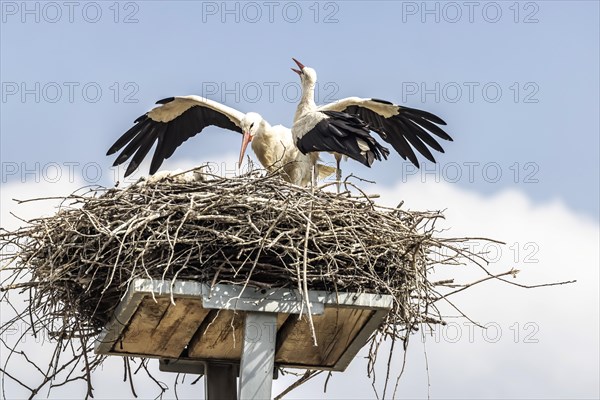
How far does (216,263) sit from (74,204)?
3.30 feet

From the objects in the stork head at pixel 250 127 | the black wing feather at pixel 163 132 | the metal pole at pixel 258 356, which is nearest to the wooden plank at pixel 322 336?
the metal pole at pixel 258 356

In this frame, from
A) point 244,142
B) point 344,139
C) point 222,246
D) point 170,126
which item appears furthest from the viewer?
point 170,126

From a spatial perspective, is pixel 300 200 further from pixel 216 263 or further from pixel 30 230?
pixel 30 230

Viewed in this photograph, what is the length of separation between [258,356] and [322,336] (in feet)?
1.87

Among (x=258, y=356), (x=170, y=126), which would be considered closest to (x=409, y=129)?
(x=170, y=126)

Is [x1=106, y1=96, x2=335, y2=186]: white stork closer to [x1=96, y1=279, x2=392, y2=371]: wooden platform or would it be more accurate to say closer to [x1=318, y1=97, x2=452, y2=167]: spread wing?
[x1=318, y1=97, x2=452, y2=167]: spread wing

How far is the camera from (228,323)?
22.9 feet

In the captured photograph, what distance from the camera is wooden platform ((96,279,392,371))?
259 inches

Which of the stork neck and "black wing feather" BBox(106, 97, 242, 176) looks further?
"black wing feather" BBox(106, 97, 242, 176)

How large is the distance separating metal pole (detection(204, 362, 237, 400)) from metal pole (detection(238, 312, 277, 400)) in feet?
1.81

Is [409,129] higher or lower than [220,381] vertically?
higher

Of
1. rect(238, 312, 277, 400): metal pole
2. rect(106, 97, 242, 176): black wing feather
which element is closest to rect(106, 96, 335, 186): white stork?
rect(106, 97, 242, 176): black wing feather

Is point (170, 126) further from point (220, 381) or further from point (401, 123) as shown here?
point (220, 381)

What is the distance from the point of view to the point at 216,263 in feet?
21.8
